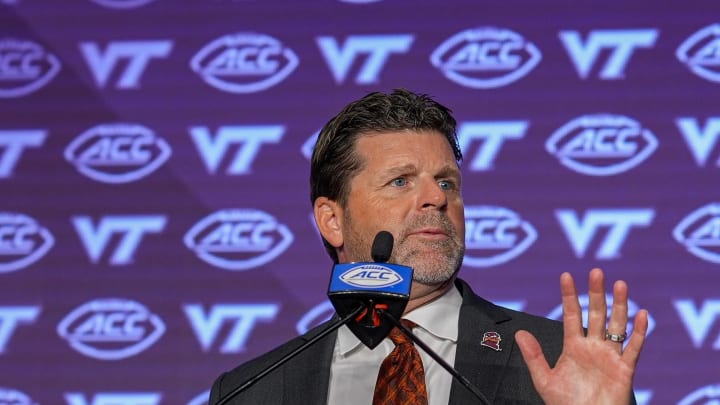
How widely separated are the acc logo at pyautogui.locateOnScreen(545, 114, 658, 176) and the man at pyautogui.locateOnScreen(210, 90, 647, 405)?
3.44 feet

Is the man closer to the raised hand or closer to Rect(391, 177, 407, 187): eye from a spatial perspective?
Rect(391, 177, 407, 187): eye

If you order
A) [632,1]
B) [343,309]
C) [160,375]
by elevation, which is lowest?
[160,375]

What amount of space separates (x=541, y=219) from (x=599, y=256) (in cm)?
25

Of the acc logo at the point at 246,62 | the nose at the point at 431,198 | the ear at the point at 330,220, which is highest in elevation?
the nose at the point at 431,198

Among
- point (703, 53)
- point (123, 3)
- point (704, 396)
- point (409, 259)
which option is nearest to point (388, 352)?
point (409, 259)

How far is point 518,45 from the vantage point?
406 cm

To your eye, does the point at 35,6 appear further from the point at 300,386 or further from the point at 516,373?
the point at 516,373

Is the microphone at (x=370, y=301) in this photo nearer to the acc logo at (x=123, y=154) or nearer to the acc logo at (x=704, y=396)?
the acc logo at (x=704, y=396)

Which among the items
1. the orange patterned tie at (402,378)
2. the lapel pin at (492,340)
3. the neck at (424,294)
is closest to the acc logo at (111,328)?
the neck at (424,294)

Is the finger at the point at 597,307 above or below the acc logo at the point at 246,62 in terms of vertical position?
above

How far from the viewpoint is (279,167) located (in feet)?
13.5

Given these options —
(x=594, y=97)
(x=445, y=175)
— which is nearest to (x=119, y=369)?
(x=445, y=175)

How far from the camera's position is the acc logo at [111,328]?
13.3 ft

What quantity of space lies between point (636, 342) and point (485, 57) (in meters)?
2.11
